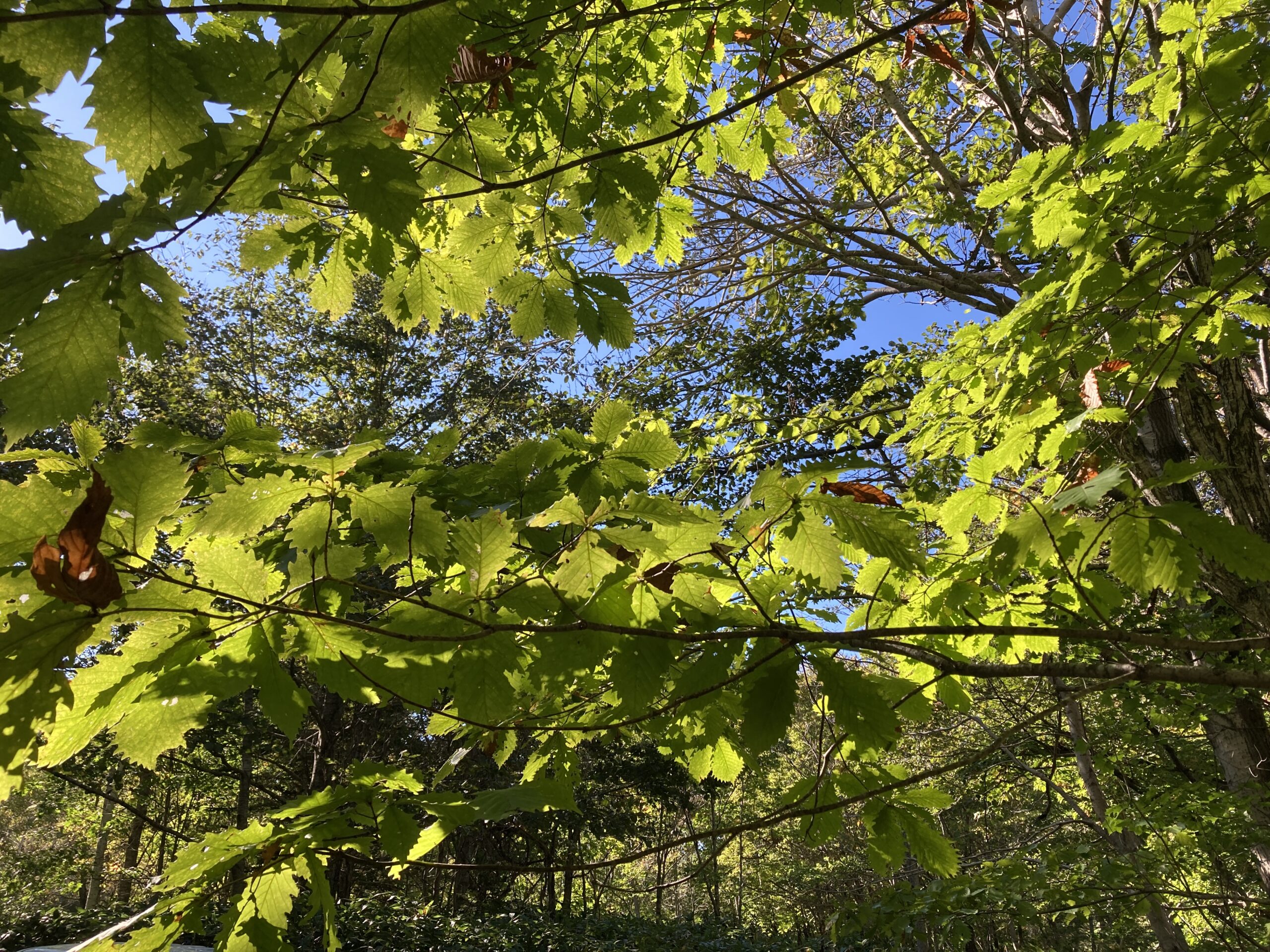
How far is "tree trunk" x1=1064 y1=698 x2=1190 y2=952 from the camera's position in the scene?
5020 millimetres

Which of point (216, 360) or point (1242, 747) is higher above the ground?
point (216, 360)

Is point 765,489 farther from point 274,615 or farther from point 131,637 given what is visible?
point 131,637

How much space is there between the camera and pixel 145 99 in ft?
2.71

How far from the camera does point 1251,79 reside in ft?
6.26

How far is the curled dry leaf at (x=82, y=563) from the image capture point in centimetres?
71

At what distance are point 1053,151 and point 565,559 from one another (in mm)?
2203

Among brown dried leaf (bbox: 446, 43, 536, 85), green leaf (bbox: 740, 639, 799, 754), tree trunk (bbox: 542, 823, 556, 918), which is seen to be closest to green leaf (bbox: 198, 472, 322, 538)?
green leaf (bbox: 740, 639, 799, 754)

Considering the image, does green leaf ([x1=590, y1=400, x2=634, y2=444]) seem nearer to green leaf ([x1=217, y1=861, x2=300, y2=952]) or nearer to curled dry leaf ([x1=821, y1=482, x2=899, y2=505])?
curled dry leaf ([x1=821, y1=482, x2=899, y2=505])

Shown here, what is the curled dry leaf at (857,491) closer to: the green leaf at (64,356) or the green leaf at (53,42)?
the green leaf at (64,356)

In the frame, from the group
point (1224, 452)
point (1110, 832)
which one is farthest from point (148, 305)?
point (1110, 832)

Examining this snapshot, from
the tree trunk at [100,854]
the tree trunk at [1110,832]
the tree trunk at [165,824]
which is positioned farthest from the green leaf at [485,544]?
the tree trunk at [100,854]

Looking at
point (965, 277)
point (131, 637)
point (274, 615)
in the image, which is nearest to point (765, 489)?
point (274, 615)

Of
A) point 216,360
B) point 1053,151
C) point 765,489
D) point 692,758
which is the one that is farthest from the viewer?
point 216,360

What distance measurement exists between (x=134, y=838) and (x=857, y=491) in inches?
766
